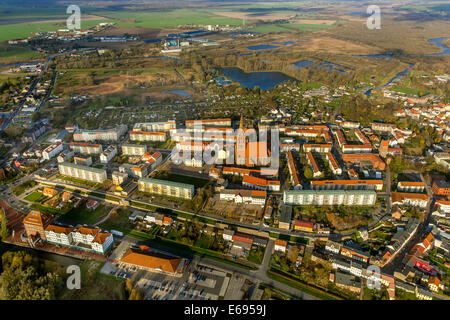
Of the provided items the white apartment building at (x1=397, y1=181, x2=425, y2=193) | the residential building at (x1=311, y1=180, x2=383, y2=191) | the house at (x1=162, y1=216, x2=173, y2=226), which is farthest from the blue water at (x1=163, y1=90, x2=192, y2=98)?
the white apartment building at (x1=397, y1=181, x2=425, y2=193)

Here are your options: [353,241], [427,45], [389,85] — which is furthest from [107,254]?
[427,45]

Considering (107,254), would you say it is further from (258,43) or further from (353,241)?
(258,43)

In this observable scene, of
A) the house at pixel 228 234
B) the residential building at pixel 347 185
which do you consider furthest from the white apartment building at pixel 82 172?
the residential building at pixel 347 185

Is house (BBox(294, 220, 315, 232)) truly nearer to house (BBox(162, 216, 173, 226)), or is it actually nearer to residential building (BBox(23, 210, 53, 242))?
house (BBox(162, 216, 173, 226))

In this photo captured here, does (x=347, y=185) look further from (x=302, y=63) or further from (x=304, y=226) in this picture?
(x=302, y=63)

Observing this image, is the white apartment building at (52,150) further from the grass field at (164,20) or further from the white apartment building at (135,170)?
the grass field at (164,20)
